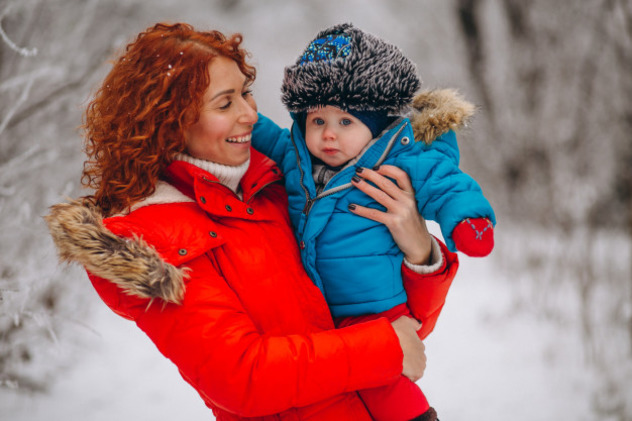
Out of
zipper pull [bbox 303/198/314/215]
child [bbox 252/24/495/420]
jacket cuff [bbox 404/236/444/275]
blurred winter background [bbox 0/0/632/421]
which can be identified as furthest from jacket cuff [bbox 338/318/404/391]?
blurred winter background [bbox 0/0/632/421]

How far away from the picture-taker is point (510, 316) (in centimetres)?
483

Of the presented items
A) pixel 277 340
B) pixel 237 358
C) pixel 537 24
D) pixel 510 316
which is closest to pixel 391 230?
pixel 277 340

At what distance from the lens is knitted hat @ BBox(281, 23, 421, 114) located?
60.6 inches

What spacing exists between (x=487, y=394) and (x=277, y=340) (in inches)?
123

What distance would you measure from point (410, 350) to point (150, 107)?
1.00m

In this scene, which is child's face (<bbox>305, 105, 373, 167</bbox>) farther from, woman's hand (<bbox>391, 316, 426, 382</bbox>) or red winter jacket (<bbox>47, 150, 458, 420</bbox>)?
woman's hand (<bbox>391, 316, 426, 382</bbox>)

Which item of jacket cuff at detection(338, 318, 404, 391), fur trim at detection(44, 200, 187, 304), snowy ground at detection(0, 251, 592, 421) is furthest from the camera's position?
snowy ground at detection(0, 251, 592, 421)

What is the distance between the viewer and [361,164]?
5.28 ft

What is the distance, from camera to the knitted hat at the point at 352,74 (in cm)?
154

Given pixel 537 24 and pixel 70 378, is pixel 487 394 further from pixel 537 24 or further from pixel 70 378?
pixel 537 24

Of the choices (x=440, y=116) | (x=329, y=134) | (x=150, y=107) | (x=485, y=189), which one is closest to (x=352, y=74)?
(x=329, y=134)

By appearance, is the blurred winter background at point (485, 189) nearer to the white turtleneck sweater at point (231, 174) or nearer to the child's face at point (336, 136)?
the white turtleneck sweater at point (231, 174)

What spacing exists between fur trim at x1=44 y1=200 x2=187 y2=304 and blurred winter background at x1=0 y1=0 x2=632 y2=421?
1.52 metres

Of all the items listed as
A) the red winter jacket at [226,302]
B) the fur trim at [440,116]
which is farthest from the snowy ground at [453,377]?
the fur trim at [440,116]
